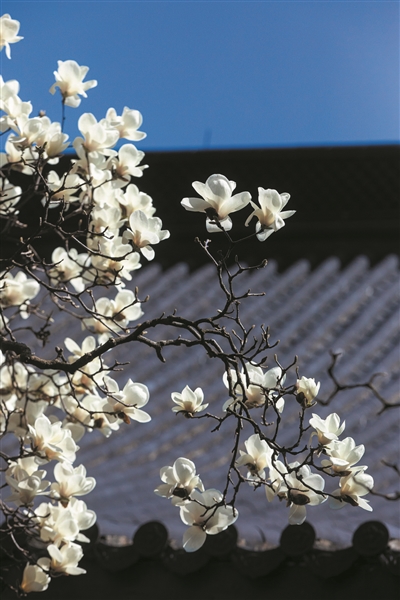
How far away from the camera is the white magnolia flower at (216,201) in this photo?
1.02m

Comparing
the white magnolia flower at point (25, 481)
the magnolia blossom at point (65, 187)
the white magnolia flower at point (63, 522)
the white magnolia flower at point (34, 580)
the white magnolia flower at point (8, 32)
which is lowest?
the white magnolia flower at point (34, 580)

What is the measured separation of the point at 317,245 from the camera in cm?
433

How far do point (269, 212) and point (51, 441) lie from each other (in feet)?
1.61

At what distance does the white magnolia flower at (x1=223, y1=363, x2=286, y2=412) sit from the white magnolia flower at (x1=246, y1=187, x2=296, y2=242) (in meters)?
0.20

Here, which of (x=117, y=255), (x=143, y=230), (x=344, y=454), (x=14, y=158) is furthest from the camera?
(x=14, y=158)

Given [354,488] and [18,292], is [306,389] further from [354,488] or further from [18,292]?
[18,292]

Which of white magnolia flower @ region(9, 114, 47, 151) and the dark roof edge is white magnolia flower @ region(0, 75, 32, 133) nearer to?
white magnolia flower @ region(9, 114, 47, 151)

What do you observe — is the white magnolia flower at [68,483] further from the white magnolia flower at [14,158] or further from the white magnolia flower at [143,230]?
the white magnolia flower at [14,158]

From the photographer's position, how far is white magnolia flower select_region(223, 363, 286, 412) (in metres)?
1.06

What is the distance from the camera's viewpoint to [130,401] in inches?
46.3

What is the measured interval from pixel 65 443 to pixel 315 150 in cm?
317

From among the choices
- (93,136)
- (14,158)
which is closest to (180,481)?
(93,136)

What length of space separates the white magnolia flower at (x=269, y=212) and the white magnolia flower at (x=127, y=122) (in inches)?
16.7

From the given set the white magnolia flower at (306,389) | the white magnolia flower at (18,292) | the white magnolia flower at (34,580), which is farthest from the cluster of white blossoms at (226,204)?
the white magnolia flower at (34,580)
